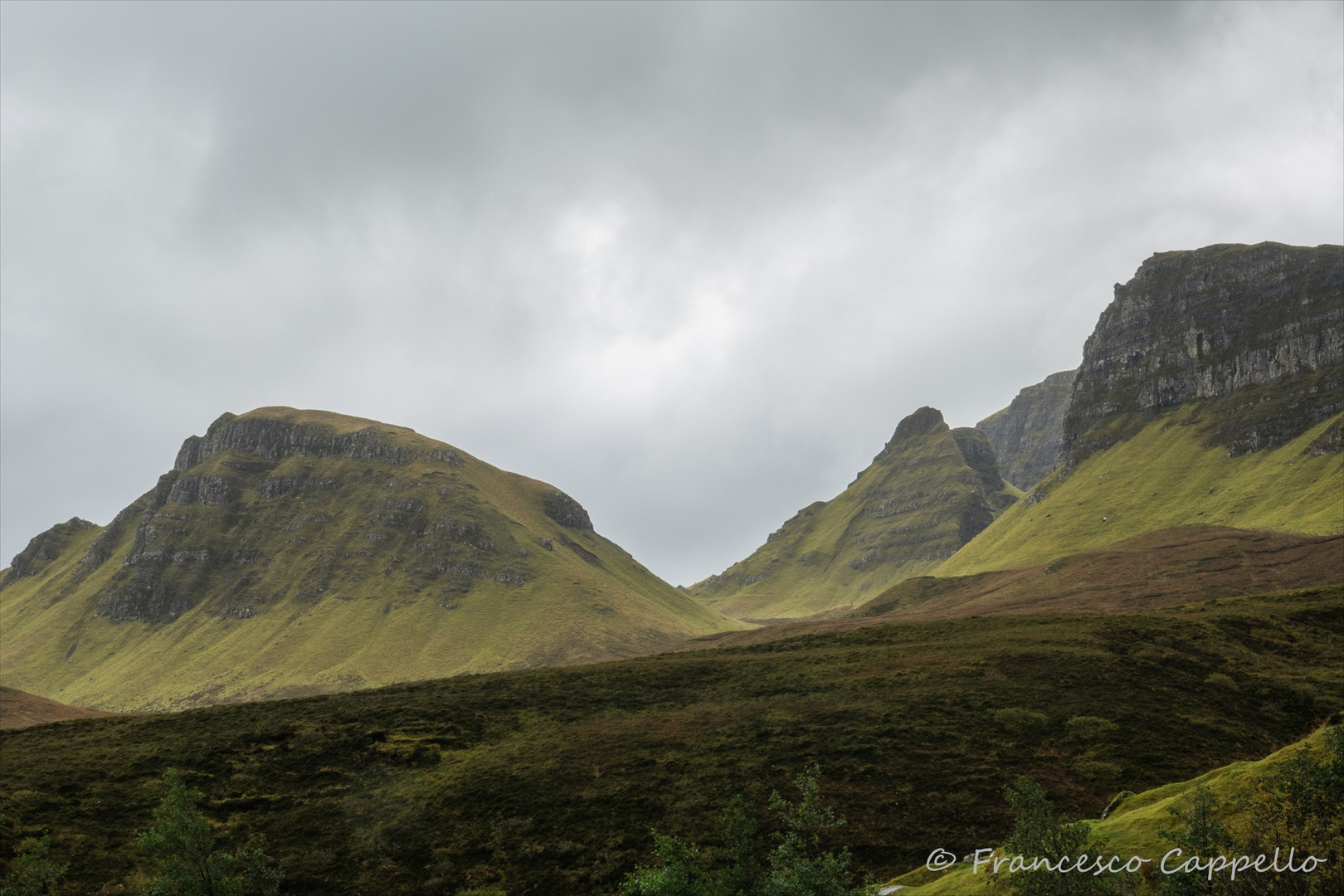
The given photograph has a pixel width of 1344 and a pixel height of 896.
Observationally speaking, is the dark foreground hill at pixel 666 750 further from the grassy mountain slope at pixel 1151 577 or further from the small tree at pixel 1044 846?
the grassy mountain slope at pixel 1151 577

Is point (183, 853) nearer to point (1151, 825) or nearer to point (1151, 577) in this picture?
point (1151, 825)

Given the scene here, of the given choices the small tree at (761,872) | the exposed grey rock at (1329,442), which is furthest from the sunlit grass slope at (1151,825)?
the exposed grey rock at (1329,442)

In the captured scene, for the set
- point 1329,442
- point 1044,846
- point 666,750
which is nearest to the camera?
point 1044,846

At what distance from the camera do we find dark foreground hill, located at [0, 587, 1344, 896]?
43.0m

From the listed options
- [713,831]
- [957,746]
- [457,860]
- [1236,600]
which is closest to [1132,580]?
[1236,600]

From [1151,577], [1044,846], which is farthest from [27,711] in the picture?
[1151,577]

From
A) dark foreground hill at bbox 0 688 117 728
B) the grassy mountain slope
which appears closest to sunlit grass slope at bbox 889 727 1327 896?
the grassy mountain slope

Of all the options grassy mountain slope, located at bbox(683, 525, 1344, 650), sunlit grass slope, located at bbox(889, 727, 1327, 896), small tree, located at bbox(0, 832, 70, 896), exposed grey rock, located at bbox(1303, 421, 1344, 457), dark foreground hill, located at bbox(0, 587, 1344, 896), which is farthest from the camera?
exposed grey rock, located at bbox(1303, 421, 1344, 457)

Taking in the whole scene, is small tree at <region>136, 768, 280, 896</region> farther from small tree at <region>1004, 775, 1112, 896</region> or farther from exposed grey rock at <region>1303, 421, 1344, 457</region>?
exposed grey rock at <region>1303, 421, 1344, 457</region>

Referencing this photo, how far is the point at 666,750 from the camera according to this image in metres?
57.1

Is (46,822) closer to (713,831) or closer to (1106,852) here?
(713,831)

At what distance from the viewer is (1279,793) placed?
1875 centimetres

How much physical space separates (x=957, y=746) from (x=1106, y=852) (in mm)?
32333

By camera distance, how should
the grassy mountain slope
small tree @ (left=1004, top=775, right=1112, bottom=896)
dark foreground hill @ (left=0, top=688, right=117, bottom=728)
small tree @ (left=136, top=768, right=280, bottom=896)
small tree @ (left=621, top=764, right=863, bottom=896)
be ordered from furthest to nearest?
the grassy mountain slope → dark foreground hill @ (left=0, top=688, right=117, bottom=728) → small tree @ (left=136, top=768, right=280, bottom=896) → small tree @ (left=621, top=764, right=863, bottom=896) → small tree @ (left=1004, top=775, right=1112, bottom=896)
